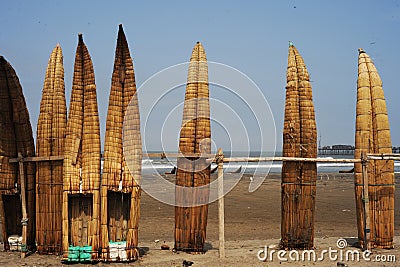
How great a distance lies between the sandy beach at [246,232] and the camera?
9.68 m

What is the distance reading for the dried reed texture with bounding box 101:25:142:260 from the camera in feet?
31.4

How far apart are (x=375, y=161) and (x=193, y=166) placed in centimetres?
433

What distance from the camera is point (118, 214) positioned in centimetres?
989

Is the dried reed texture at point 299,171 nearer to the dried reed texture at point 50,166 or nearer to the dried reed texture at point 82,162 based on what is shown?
the dried reed texture at point 82,162

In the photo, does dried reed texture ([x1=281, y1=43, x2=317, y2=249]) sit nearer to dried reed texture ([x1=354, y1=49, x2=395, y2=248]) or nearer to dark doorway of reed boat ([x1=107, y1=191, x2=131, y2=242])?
dried reed texture ([x1=354, y1=49, x2=395, y2=248])

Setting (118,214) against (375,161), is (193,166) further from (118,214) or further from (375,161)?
(375,161)

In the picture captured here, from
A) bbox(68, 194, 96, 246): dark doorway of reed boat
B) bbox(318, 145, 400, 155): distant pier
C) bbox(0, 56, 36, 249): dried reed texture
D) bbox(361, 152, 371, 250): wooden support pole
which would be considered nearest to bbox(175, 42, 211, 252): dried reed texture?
bbox(68, 194, 96, 246): dark doorway of reed boat

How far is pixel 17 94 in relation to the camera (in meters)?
10.3

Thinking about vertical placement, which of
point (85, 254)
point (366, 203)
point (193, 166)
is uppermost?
point (193, 166)

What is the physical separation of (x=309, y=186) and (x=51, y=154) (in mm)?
5800

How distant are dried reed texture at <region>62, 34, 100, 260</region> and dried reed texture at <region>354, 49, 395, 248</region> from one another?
6121mm

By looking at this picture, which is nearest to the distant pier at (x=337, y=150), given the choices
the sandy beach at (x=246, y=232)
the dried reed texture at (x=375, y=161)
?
the sandy beach at (x=246, y=232)

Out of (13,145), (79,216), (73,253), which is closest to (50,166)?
(13,145)

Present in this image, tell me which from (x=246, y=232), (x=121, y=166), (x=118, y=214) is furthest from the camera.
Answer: (x=246, y=232)
